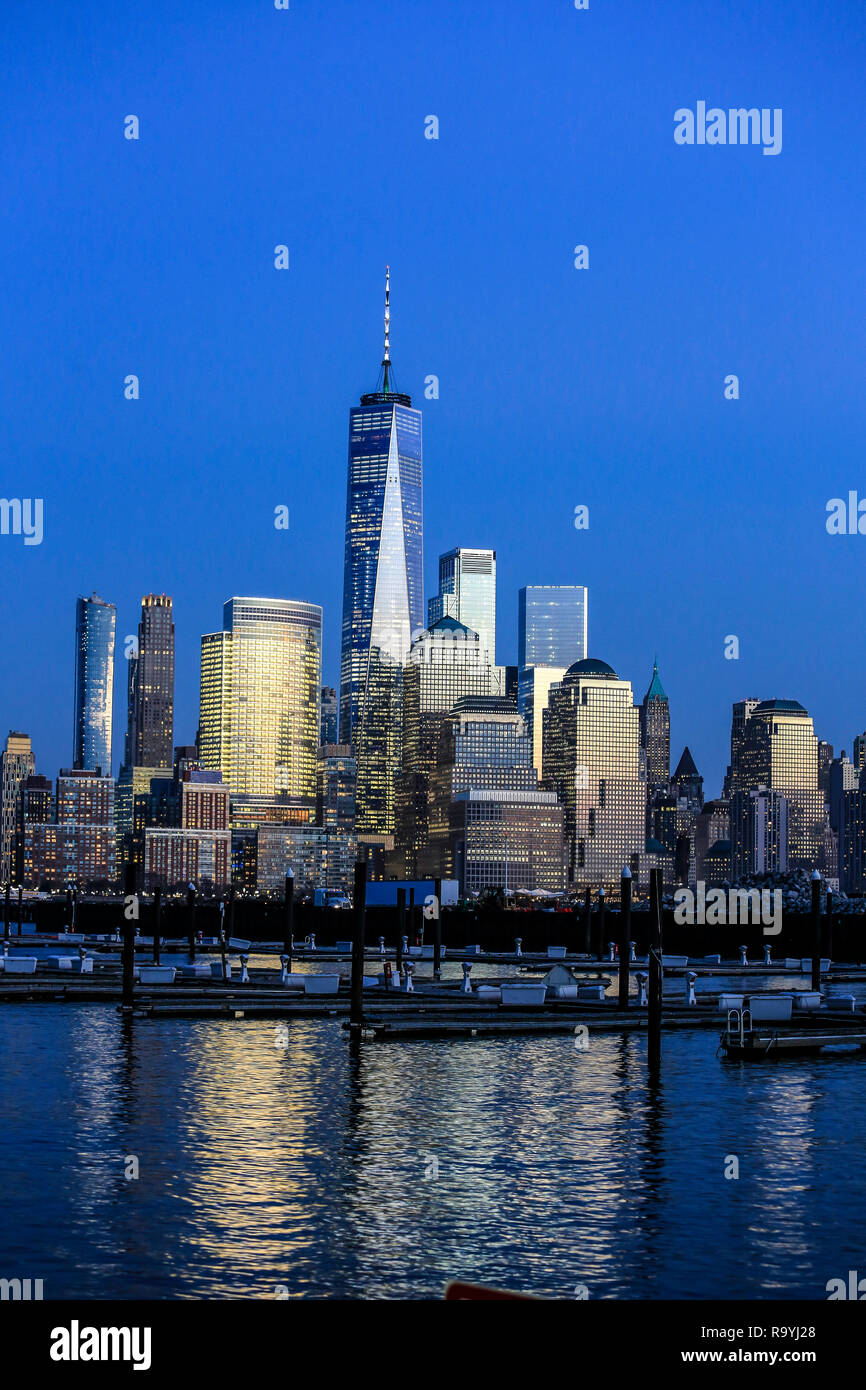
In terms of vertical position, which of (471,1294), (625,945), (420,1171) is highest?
(625,945)

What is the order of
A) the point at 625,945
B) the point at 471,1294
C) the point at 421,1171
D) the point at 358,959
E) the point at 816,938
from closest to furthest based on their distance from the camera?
1. the point at 471,1294
2. the point at 421,1171
3. the point at 358,959
4. the point at 625,945
5. the point at 816,938

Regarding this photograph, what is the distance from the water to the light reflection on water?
0.07 metres

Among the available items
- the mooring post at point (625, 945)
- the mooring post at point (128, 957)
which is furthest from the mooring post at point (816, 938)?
the mooring post at point (128, 957)

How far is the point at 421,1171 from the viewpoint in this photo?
2758cm

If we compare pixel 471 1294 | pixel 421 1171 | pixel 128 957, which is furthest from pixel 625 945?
pixel 471 1294

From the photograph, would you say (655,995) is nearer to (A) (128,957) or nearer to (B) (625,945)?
(B) (625,945)

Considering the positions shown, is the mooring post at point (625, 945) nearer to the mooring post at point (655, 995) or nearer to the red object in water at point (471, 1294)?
the mooring post at point (655, 995)

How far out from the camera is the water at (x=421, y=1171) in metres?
20.8

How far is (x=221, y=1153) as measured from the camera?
28.8 meters

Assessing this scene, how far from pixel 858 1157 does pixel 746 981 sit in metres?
47.4

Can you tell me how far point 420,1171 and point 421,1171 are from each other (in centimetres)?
2
